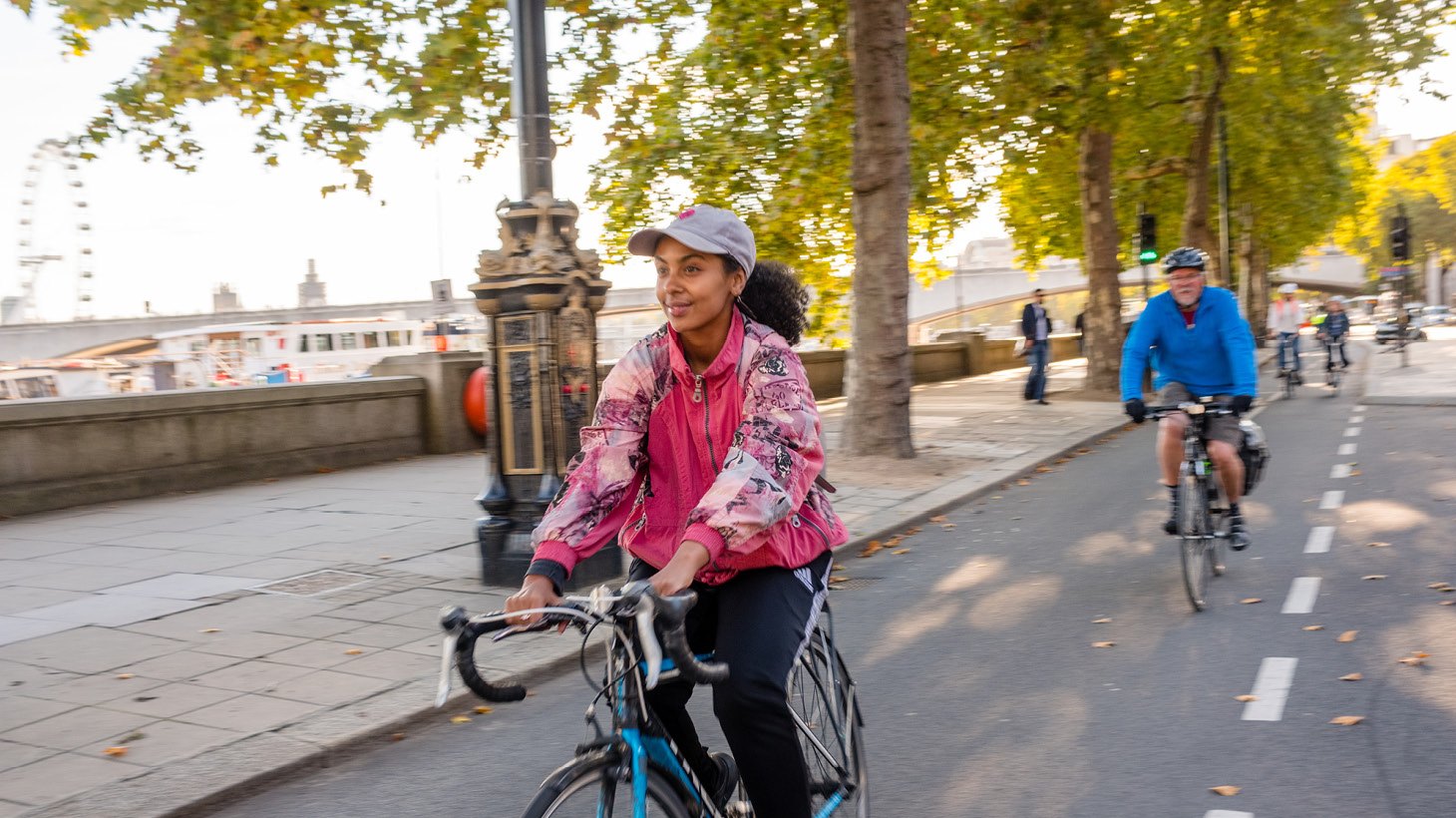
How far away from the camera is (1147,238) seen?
22062 millimetres

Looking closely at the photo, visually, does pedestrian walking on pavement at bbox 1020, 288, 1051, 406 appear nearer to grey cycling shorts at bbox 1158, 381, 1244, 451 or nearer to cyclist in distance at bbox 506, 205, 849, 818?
grey cycling shorts at bbox 1158, 381, 1244, 451

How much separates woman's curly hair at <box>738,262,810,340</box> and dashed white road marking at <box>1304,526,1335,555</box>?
233 inches

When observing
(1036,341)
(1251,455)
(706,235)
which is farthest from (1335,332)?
(706,235)

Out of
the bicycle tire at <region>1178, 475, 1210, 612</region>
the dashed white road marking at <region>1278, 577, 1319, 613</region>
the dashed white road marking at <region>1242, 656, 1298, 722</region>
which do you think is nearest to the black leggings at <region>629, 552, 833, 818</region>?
the dashed white road marking at <region>1242, 656, 1298, 722</region>

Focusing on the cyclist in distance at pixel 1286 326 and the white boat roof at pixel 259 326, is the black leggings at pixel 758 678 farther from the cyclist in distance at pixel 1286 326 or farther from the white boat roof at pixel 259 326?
the white boat roof at pixel 259 326

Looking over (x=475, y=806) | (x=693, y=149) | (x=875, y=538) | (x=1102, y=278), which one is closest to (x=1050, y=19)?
(x=693, y=149)

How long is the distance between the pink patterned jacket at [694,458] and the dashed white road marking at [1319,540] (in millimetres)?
5976

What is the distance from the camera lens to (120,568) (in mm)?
8172

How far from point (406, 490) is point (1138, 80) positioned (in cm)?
1438

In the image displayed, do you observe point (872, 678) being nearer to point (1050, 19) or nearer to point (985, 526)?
point (985, 526)

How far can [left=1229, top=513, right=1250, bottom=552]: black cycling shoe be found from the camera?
706cm

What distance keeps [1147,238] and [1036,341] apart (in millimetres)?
2547

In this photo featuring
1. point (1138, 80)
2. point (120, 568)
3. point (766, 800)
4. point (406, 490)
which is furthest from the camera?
point (1138, 80)

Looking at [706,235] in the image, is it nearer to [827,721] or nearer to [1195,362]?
[827,721]
